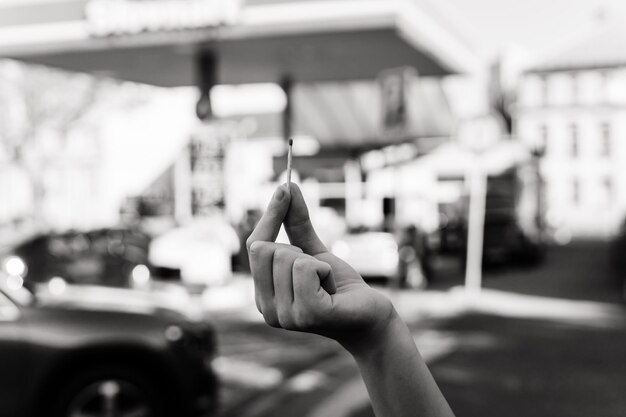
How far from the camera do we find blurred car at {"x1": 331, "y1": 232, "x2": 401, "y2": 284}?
19391 millimetres

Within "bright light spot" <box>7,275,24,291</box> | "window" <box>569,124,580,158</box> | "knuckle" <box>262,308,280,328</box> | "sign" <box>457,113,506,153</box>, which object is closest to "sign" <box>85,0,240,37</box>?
"sign" <box>457,113,506,153</box>

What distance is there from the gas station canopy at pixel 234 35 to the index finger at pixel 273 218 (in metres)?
14.7

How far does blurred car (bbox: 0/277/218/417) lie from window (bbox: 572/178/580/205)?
7026 centimetres

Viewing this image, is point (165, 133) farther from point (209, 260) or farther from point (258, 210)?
point (209, 260)

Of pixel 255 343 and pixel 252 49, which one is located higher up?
pixel 252 49

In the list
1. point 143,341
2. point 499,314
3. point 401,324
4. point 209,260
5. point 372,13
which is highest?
point 372,13

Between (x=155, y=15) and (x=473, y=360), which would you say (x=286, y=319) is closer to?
(x=473, y=360)

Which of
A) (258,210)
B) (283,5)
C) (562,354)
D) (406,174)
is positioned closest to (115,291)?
(562,354)

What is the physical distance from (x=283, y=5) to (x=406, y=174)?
4.38 metres

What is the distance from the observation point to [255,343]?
39.5 ft

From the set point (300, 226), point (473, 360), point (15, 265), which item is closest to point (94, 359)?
point (15, 265)

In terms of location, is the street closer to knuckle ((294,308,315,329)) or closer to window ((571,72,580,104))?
knuckle ((294,308,315,329))

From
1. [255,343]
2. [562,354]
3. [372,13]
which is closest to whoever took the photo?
[562,354]

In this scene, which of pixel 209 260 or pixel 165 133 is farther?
pixel 165 133
